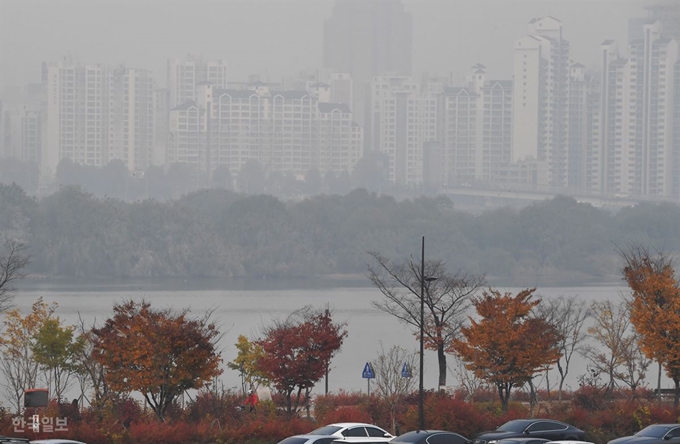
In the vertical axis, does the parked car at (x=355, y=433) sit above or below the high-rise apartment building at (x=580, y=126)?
below

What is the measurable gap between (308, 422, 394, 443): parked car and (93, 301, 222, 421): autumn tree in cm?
502

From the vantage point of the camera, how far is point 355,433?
1734 cm

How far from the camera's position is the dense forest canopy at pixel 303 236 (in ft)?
366

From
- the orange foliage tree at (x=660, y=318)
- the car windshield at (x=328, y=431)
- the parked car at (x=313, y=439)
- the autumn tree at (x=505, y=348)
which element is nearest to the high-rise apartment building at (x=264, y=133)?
the autumn tree at (x=505, y=348)

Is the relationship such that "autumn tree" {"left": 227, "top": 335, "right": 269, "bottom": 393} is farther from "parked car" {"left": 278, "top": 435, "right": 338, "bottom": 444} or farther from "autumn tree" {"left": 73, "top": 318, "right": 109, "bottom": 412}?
"parked car" {"left": 278, "top": 435, "right": 338, "bottom": 444}

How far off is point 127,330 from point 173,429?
12.9ft

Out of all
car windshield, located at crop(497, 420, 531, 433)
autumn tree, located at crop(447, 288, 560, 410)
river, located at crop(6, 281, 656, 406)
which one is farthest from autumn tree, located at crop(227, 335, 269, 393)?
car windshield, located at crop(497, 420, 531, 433)

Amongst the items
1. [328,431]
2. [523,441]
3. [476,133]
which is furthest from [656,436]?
[476,133]

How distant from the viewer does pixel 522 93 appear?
7662 inches

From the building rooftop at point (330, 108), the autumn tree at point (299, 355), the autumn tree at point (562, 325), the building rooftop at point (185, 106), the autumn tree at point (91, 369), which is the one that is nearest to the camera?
the autumn tree at point (91, 369)

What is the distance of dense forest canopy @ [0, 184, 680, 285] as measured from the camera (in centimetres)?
11144

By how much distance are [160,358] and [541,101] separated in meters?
175

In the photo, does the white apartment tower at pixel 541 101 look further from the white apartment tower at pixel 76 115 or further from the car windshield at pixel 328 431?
the car windshield at pixel 328 431

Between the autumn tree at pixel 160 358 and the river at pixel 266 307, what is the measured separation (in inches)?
407
